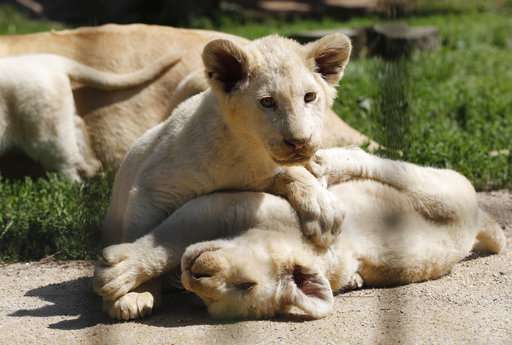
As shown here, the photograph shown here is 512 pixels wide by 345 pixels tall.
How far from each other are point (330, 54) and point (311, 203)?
79cm

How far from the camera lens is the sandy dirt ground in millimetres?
4121

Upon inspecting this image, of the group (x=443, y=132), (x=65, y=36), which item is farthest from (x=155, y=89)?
(x=443, y=132)

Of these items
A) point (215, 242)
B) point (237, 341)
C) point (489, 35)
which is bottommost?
point (489, 35)

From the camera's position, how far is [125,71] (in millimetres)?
7805

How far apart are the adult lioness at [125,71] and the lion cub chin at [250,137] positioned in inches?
94.4

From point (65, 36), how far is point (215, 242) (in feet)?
13.8

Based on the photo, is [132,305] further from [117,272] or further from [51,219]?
[51,219]

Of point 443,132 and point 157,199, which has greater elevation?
point 157,199

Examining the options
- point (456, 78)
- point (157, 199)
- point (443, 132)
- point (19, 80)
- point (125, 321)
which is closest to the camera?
point (125, 321)

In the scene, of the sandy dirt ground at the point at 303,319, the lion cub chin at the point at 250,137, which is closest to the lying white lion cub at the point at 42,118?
the sandy dirt ground at the point at 303,319

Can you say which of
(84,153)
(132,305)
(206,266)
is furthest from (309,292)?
(84,153)

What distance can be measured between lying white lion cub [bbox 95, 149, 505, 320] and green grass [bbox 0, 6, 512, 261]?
449 mm

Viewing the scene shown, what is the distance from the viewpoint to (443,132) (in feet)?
26.0

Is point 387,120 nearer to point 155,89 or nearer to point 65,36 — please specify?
point 155,89
